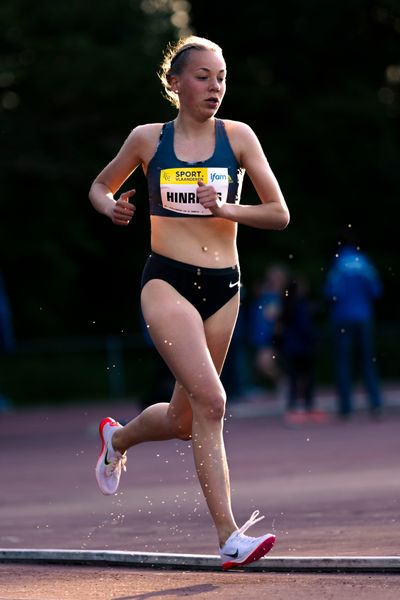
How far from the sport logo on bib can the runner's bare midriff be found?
1.9 inches

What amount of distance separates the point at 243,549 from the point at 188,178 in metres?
1.51

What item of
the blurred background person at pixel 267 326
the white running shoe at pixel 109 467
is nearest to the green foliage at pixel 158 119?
A: the blurred background person at pixel 267 326

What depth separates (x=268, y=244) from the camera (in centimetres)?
3744

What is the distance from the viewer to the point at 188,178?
6.72 m

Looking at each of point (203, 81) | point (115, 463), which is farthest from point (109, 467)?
point (203, 81)

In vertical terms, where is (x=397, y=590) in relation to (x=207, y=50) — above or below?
below

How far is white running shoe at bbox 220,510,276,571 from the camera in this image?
6.34 meters

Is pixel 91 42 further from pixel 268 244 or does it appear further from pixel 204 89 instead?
pixel 204 89

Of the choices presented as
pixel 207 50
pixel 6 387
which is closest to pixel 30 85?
pixel 6 387

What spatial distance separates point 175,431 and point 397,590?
1.52m

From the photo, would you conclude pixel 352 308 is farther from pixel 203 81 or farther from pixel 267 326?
pixel 203 81

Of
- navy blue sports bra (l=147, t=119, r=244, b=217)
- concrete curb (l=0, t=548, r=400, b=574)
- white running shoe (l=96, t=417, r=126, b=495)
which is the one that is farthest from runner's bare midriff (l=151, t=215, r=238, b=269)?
concrete curb (l=0, t=548, r=400, b=574)

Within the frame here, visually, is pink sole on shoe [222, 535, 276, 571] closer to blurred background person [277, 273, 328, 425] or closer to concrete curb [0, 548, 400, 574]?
concrete curb [0, 548, 400, 574]

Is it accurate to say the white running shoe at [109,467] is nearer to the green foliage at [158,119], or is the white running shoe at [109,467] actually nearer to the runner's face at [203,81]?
the runner's face at [203,81]
